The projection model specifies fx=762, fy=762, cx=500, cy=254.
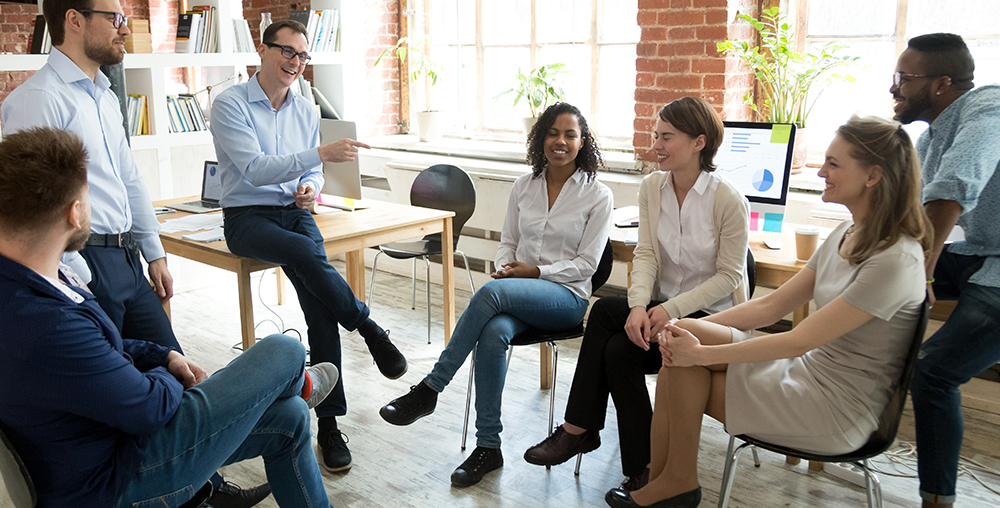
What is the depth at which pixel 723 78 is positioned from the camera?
3.59 meters

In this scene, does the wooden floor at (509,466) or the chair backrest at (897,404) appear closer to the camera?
the chair backrest at (897,404)

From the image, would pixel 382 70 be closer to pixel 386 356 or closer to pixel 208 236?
pixel 208 236

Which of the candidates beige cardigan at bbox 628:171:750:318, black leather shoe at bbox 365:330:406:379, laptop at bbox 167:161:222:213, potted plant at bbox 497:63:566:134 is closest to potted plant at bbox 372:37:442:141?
potted plant at bbox 497:63:566:134

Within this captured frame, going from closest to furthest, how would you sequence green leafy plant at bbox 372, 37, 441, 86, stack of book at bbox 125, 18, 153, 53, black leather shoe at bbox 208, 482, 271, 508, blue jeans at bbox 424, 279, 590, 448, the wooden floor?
black leather shoe at bbox 208, 482, 271, 508
the wooden floor
blue jeans at bbox 424, 279, 590, 448
stack of book at bbox 125, 18, 153, 53
green leafy plant at bbox 372, 37, 441, 86

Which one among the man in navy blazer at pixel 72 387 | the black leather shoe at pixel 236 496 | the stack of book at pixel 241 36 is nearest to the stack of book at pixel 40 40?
the stack of book at pixel 241 36

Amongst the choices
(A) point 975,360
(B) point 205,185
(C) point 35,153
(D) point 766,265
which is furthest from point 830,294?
(B) point 205,185

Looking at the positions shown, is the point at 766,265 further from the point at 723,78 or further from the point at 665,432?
the point at 723,78

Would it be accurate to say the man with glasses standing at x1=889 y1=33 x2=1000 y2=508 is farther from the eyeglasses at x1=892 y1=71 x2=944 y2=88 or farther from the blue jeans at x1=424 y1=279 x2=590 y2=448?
the blue jeans at x1=424 y1=279 x2=590 y2=448

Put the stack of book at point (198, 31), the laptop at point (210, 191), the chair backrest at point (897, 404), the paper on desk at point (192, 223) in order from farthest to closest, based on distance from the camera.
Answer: the stack of book at point (198, 31), the laptop at point (210, 191), the paper on desk at point (192, 223), the chair backrest at point (897, 404)

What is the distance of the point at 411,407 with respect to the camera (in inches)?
99.8

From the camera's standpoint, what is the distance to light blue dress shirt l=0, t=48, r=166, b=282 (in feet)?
6.83

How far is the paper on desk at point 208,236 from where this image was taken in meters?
3.02

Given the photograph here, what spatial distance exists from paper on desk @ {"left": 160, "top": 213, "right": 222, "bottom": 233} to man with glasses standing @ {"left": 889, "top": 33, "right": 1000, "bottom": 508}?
2.70m

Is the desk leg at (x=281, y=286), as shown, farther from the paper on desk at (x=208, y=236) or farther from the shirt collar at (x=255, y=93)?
the shirt collar at (x=255, y=93)
